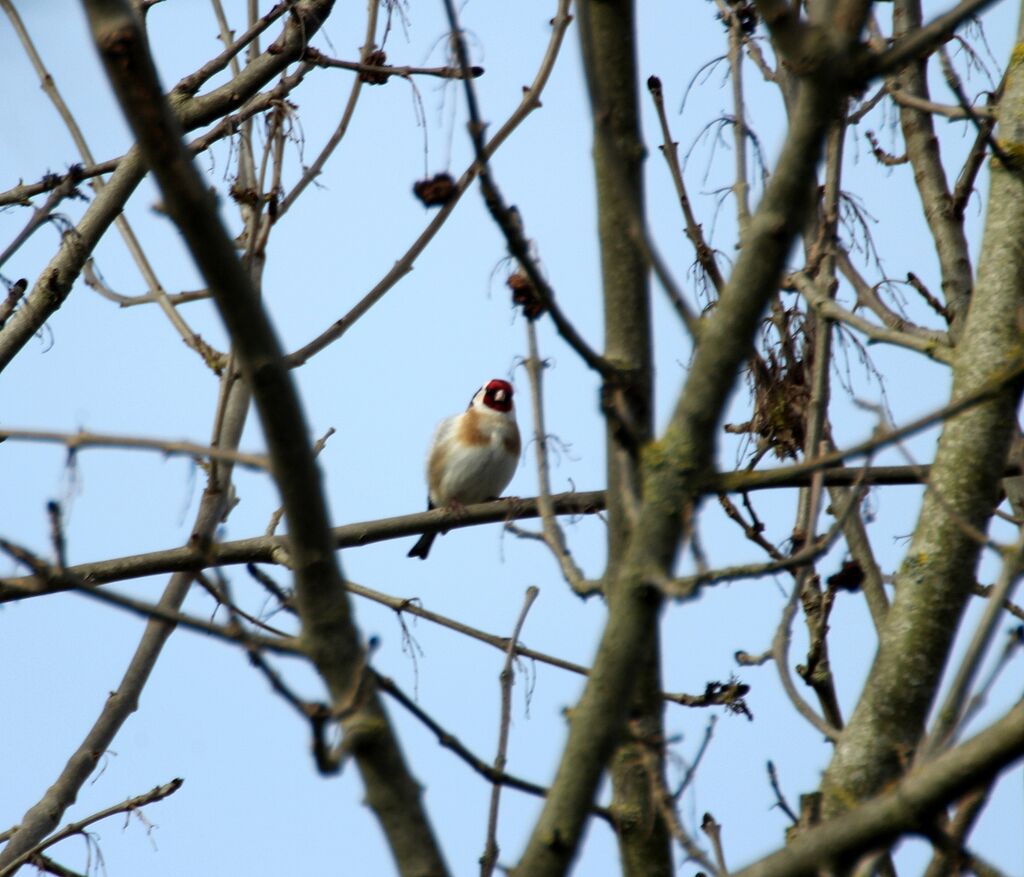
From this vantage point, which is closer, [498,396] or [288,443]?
[288,443]

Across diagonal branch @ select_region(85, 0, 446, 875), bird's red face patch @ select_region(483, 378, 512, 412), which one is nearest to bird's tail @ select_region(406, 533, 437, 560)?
bird's red face patch @ select_region(483, 378, 512, 412)

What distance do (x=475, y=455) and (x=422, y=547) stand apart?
2.50 ft

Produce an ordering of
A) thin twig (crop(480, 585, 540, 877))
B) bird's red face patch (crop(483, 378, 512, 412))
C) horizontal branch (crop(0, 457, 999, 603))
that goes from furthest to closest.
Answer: bird's red face patch (crop(483, 378, 512, 412)) < horizontal branch (crop(0, 457, 999, 603)) < thin twig (crop(480, 585, 540, 877))

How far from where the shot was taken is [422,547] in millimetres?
7164

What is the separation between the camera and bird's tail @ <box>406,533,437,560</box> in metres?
7.15

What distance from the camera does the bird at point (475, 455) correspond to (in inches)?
263

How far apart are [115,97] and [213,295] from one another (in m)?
0.26

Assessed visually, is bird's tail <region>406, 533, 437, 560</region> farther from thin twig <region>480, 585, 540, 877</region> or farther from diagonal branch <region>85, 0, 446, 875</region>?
diagonal branch <region>85, 0, 446, 875</region>

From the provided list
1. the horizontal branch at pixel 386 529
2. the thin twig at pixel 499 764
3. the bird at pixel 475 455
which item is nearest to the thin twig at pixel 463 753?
the thin twig at pixel 499 764

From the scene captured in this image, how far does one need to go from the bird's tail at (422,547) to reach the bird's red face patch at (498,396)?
759 mm

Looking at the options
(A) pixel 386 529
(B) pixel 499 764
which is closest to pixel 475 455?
(A) pixel 386 529

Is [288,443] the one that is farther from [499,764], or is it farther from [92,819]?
[92,819]

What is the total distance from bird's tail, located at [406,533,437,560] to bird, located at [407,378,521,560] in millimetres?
230

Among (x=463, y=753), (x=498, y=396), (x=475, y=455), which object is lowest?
A: (x=463, y=753)
